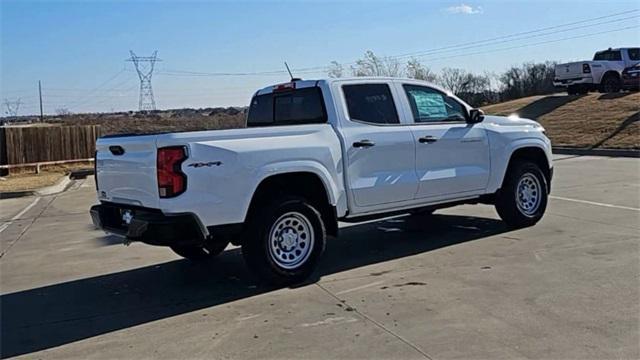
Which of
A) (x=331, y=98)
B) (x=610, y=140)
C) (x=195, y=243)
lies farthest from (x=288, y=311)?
(x=610, y=140)

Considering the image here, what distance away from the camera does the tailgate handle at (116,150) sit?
6.00 metres

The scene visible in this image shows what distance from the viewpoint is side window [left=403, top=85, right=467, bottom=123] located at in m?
7.49

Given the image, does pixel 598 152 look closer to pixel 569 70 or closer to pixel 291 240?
pixel 569 70

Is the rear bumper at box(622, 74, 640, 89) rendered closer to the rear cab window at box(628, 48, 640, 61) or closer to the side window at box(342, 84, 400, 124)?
the rear cab window at box(628, 48, 640, 61)

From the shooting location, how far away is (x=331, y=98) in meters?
6.80

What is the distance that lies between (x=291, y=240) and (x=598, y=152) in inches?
659

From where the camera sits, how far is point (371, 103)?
280 inches

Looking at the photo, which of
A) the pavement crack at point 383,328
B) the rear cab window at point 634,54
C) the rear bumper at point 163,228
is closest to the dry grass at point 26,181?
the rear bumper at point 163,228

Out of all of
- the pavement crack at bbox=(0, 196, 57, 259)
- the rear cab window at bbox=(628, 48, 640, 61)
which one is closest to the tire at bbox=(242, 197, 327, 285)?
the pavement crack at bbox=(0, 196, 57, 259)

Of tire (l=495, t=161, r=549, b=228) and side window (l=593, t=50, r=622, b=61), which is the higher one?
side window (l=593, t=50, r=622, b=61)

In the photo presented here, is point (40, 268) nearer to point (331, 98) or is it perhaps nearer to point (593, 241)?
point (331, 98)

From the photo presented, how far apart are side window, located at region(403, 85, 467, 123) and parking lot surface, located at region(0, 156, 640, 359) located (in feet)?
5.10

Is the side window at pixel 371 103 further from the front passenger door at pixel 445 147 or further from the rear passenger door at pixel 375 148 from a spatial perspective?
the front passenger door at pixel 445 147

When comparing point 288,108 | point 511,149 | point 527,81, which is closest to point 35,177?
point 288,108
